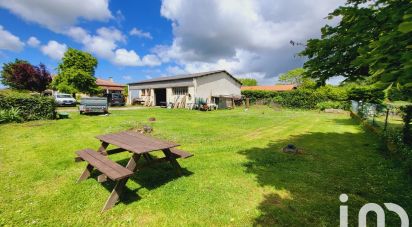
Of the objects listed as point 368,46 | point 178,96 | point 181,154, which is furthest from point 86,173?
point 178,96

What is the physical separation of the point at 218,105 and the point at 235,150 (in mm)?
23448

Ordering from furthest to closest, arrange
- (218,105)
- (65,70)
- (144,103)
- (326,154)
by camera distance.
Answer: (144,103) → (65,70) → (218,105) → (326,154)

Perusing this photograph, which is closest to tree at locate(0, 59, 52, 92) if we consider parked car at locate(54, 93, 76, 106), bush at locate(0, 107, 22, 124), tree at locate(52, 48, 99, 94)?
tree at locate(52, 48, 99, 94)

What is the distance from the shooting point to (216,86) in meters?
33.4

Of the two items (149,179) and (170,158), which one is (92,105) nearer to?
(149,179)

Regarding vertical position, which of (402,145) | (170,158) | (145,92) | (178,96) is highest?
(145,92)

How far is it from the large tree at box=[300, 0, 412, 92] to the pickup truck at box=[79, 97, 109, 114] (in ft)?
63.4

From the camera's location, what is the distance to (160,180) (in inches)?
238

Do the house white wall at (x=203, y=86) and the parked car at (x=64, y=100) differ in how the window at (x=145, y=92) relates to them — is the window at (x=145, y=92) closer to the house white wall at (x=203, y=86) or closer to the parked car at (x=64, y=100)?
the house white wall at (x=203, y=86)

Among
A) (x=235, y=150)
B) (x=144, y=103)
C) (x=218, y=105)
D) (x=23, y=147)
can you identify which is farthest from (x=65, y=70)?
(x=235, y=150)

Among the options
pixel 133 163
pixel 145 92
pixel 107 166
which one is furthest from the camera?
pixel 145 92

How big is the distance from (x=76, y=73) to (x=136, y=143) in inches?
1369

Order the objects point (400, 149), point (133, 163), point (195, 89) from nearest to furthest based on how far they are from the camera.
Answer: point (133, 163) < point (400, 149) < point (195, 89)

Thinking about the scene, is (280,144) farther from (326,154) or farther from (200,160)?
(200,160)
